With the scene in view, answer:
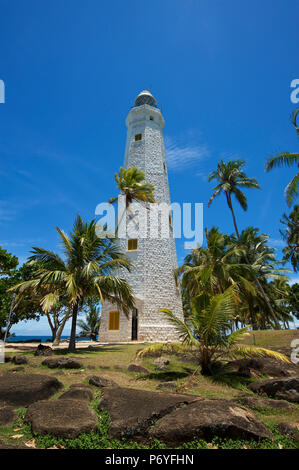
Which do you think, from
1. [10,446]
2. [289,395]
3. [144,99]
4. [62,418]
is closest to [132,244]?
[289,395]

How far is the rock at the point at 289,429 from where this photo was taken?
12.7 ft

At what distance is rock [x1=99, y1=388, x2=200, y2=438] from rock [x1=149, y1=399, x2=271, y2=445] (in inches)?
7.7

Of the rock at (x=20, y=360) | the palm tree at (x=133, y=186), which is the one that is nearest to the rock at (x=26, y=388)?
the rock at (x=20, y=360)

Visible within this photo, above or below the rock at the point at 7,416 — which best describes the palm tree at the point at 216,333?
above

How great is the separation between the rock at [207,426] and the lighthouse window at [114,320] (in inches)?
619

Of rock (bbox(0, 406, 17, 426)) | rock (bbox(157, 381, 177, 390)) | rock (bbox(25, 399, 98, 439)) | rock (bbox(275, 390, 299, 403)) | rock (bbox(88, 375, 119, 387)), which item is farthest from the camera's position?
rock (bbox(157, 381, 177, 390))

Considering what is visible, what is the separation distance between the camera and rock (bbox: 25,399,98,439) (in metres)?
3.85

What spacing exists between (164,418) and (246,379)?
435 cm

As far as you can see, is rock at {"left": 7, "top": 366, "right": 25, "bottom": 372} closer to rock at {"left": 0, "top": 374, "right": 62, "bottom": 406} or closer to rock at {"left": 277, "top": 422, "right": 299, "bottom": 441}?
rock at {"left": 0, "top": 374, "right": 62, "bottom": 406}

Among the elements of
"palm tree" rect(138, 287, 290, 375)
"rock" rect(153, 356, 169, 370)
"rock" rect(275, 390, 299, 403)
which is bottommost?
"rock" rect(153, 356, 169, 370)

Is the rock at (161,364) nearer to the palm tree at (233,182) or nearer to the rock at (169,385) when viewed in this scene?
the rock at (169,385)

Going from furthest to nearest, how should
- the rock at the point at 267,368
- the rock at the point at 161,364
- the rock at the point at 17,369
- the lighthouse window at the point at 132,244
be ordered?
1. the lighthouse window at the point at 132,244
2. the rock at the point at 161,364
3. the rock at the point at 267,368
4. the rock at the point at 17,369

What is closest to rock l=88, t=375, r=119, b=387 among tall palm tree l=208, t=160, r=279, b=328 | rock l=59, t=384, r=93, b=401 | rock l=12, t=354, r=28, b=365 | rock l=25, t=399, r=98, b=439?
rock l=59, t=384, r=93, b=401

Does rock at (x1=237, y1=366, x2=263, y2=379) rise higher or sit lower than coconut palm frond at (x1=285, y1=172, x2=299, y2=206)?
lower
